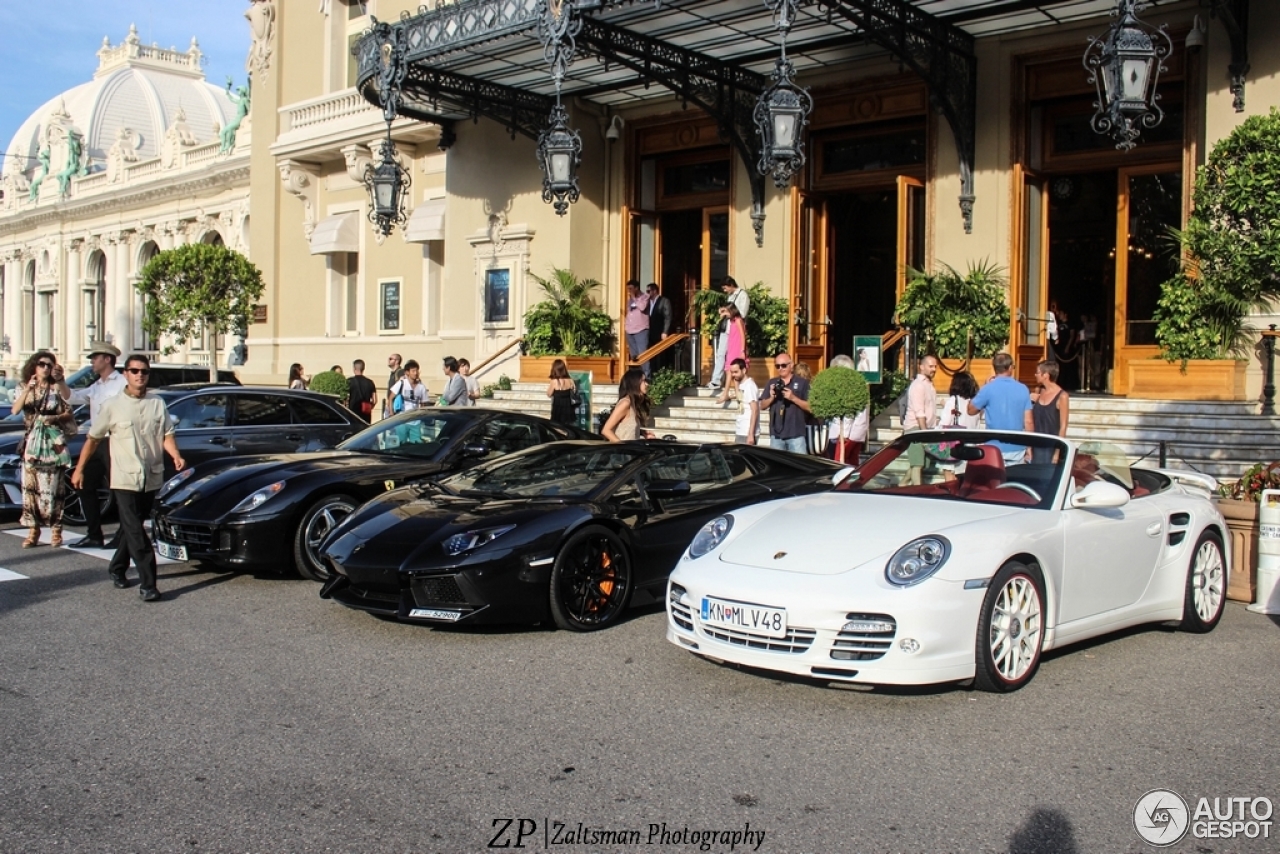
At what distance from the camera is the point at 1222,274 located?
12.9 metres

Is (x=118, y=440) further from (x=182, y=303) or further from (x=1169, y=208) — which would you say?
(x=182, y=303)

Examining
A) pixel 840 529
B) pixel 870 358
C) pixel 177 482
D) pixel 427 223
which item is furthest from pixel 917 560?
pixel 427 223

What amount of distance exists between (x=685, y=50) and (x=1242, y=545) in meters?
11.5

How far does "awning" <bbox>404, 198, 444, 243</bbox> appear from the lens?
2439 centimetres

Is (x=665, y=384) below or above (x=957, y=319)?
below

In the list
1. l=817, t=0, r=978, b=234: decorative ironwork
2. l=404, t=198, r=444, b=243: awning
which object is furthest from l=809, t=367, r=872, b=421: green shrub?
l=404, t=198, r=444, b=243: awning

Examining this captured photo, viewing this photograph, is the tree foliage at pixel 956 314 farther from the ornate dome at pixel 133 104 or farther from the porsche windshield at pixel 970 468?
the ornate dome at pixel 133 104

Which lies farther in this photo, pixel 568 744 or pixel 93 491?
pixel 93 491

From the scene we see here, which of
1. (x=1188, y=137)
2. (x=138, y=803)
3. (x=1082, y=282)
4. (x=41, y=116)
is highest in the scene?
(x=41, y=116)

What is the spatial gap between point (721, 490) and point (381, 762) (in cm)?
410

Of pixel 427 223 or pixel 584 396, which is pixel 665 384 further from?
pixel 427 223

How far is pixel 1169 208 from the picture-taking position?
51.9ft

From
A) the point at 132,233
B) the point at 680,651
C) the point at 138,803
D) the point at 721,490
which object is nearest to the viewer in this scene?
the point at 138,803

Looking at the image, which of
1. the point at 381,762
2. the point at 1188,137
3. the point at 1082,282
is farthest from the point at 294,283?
the point at 381,762
